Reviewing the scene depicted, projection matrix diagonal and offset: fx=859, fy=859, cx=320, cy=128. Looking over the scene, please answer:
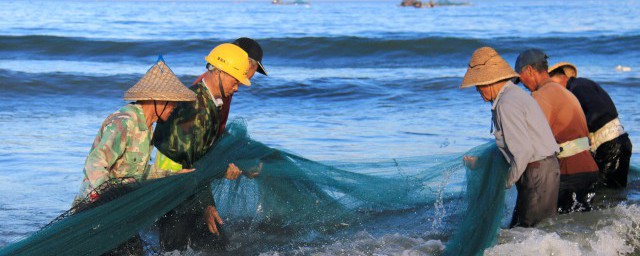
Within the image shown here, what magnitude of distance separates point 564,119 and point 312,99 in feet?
31.7

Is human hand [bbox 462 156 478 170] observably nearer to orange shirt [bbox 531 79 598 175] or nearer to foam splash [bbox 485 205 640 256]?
foam splash [bbox 485 205 640 256]

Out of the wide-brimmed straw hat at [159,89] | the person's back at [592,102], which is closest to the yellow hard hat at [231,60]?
the wide-brimmed straw hat at [159,89]

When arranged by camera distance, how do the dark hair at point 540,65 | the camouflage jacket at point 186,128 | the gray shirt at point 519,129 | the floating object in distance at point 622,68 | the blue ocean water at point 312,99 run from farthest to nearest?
the floating object in distance at point 622,68
the blue ocean water at point 312,99
the dark hair at point 540,65
the gray shirt at point 519,129
the camouflage jacket at point 186,128

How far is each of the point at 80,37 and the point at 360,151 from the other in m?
18.6

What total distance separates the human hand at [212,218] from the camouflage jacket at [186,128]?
1.18 ft

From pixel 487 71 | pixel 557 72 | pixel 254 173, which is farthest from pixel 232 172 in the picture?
pixel 557 72

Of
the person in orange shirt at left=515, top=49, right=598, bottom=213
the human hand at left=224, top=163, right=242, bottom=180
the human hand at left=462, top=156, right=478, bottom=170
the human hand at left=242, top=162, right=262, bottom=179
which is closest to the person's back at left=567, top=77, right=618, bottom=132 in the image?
the person in orange shirt at left=515, top=49, right=598, bottom=213

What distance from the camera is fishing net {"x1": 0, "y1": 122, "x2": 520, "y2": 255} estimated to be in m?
4.43

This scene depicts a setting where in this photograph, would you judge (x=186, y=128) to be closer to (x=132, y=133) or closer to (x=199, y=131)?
(x=199, y=131)

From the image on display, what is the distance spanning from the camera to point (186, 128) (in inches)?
183

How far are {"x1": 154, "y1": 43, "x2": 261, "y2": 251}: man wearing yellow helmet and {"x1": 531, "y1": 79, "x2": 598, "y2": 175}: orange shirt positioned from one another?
1945 mm

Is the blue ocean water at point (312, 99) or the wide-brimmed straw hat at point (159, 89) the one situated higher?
the wide-brimmed straw hat at point (159, 89)

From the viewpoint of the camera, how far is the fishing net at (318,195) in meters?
4.43

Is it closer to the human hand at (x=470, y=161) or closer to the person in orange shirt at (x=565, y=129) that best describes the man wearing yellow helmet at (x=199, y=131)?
the human hand at (x=470, y=161)
